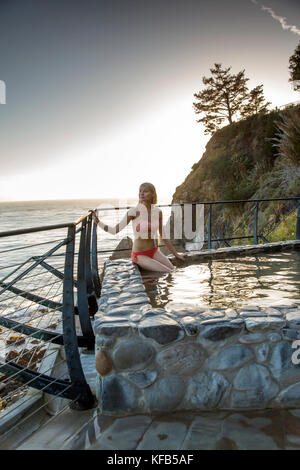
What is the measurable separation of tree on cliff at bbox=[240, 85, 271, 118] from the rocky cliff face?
76.6 inches

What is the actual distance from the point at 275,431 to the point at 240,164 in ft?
56.9

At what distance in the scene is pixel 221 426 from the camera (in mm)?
1577

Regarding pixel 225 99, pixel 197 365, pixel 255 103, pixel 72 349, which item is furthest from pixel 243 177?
pixel 72 349

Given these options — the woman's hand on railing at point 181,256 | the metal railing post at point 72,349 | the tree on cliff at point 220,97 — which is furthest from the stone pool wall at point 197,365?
the tree on cliff at point 220,97

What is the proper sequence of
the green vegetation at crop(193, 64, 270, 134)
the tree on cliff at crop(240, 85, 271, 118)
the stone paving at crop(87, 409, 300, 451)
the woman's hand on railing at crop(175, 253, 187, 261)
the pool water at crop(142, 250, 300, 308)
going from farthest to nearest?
the green vegetation at crop(193, 64, 270, 134) → the tree on cliff at crop(240, 85, 271, 118) → the woman's hand on railing at crop(175, 253, 187, 261) → the pool water at crop(142, 250, 300, 308) → the stone paving at crop(87, 409, 300, 451)

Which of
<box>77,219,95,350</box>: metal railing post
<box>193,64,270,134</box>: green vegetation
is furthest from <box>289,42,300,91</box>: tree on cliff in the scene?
<box>77,219,95,350</box>: metal railing post

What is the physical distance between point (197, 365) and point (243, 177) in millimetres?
16435

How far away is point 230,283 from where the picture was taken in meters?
3.35

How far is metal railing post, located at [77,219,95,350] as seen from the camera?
230cm

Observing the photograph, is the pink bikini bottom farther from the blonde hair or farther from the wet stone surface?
the wet stone surface

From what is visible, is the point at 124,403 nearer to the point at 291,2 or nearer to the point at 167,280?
the point at 167,280

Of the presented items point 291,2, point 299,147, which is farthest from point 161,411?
point 291,2

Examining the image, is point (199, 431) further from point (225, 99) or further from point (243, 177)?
point (225, 99)

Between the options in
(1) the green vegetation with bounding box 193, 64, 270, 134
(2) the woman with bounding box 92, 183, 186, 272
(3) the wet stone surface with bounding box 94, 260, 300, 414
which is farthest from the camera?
(1) the green vegetation with bounding box 193, 64, 270, 134
